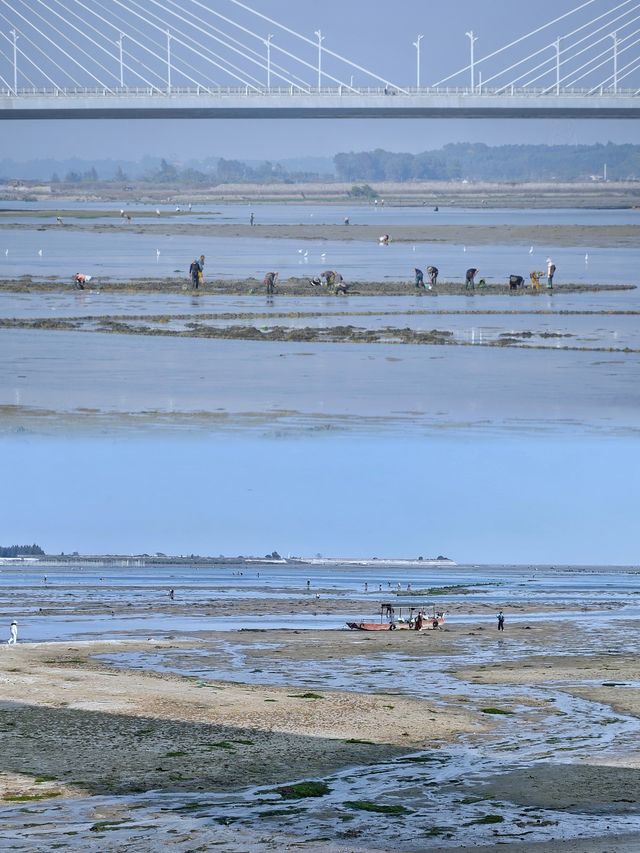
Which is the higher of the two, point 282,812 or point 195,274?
point 195,274

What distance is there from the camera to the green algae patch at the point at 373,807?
8.53m

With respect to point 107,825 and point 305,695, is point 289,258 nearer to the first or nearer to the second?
point 305,695

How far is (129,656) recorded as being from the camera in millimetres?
15000

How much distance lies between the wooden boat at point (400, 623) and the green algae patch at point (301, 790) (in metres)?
9.09

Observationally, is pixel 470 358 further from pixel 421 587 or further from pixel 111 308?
pixel 111 308

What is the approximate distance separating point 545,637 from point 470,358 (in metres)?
8.81

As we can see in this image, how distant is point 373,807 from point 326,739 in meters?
1.95

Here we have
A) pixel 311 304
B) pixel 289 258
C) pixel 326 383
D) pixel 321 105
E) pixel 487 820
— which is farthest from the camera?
pixel 321 105

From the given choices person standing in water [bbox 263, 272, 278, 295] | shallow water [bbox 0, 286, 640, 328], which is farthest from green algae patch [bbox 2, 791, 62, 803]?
person standing in water [bbox 263, 272, 278, 295]

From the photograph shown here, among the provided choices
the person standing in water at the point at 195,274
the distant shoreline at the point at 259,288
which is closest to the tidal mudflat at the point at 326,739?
the distant shoreline at the point at 259,288

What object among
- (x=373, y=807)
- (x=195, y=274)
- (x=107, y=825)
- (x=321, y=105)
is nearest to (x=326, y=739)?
(x=373, y=807)

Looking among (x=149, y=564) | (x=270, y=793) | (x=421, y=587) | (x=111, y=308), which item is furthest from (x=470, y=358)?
(x=270, y=793)

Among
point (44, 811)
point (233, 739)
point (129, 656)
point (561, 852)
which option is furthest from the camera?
point (129, 656)

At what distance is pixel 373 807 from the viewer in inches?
339
